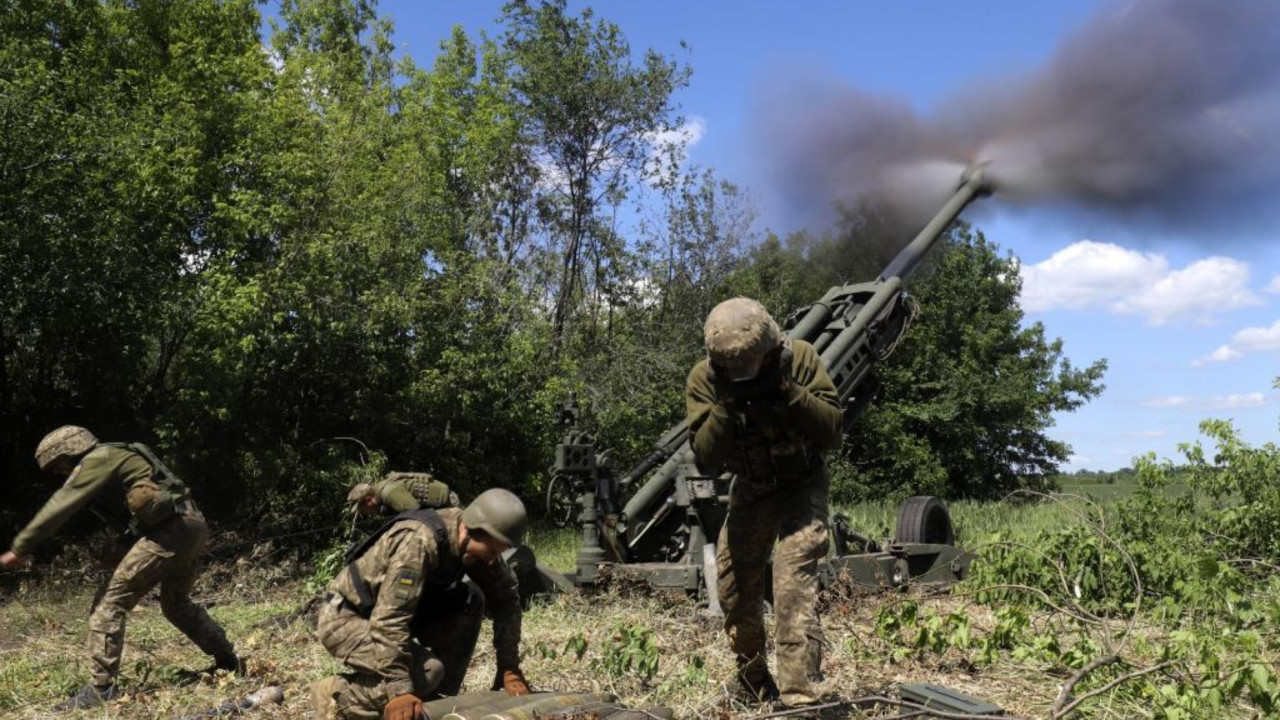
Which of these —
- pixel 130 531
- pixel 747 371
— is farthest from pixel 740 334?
pixel 130 531

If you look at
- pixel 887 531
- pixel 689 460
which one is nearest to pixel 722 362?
pixel 689 460

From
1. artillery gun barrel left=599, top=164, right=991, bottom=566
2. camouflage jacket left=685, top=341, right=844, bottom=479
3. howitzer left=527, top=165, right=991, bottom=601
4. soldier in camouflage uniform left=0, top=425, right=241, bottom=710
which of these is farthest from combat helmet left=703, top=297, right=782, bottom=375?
artillery gun barrel left=599, top=164, right=991, bottom=566

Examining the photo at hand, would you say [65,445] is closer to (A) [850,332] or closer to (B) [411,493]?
(B) [411,493]

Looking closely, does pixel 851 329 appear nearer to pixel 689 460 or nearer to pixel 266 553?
pixel 689 460

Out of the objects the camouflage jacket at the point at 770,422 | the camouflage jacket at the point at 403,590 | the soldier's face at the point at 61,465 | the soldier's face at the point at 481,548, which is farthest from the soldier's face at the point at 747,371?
the soldier's face at the point at 61,465

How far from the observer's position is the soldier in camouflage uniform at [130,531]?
602 centimetres

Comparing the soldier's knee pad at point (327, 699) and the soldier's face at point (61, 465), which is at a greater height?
the soldier's face at point (61, 465)

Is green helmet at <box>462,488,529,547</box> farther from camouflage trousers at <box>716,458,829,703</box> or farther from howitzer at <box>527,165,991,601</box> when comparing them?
howitzer at <box>527,165,991,601</box>

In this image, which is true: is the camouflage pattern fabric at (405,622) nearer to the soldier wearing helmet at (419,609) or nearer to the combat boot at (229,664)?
the soldier wearing helmet at (419,609)

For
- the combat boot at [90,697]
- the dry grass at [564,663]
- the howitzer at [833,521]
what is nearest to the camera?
the dry grass at [564,663]

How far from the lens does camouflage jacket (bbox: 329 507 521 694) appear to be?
4.18m

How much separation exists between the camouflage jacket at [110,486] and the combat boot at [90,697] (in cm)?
83

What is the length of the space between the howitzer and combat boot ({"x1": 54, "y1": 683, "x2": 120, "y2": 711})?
10.3 ft

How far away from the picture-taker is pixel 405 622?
425 cm
